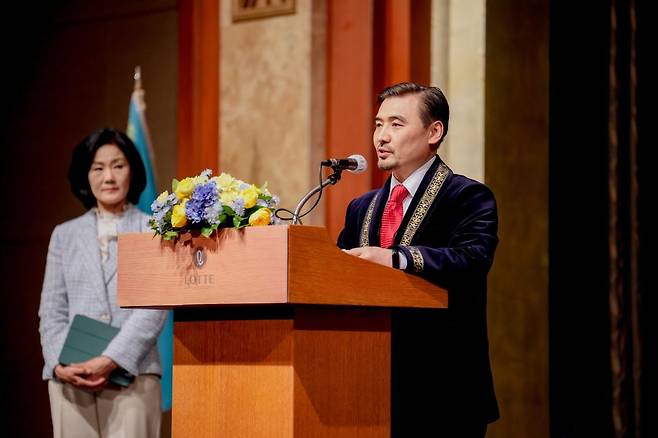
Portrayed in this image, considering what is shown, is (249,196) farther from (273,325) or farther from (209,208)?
(273,325)

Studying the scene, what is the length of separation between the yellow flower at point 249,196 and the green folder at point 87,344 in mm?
1334

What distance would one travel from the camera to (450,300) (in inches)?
107

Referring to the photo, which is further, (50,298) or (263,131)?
(263,131)

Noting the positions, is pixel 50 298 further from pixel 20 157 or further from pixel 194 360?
pixel 20 157

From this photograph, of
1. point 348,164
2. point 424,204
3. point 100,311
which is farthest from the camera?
point 100,311

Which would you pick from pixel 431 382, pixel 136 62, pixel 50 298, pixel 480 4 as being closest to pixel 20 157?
pixel 136 62

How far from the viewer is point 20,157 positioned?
19.5 ft

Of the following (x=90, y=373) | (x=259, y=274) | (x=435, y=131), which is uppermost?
(x=435, y=131)

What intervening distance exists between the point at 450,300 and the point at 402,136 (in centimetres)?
47

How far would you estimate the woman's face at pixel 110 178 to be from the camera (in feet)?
12.6

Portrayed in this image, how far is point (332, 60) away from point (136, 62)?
1.50 m

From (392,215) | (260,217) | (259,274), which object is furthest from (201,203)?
(392,215)

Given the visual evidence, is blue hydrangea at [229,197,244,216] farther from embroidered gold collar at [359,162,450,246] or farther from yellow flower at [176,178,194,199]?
embroidered gold collar at [359,162,450,246]
